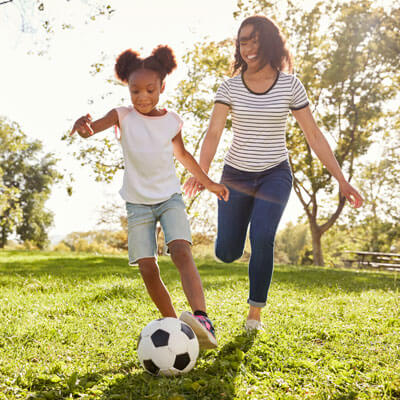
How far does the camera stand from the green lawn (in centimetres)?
244

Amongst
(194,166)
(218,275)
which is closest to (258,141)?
(194,166)

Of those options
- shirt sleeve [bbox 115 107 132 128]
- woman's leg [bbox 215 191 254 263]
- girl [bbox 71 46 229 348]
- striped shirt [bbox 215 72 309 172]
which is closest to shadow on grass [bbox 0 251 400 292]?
woman's leg [bbox 215 191 254 263]

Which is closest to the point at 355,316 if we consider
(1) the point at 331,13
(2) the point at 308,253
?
(1) the point at 331,13

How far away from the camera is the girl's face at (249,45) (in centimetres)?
370

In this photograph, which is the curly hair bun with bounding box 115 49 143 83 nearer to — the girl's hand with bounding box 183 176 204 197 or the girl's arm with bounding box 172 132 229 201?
the girl's arm with bounding box 172 132 229 201

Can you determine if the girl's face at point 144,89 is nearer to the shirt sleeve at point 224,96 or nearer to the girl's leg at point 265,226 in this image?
the shirt sleeve at point 224,96

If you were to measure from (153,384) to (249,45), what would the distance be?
283 cm

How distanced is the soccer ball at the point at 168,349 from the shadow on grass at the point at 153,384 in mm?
58

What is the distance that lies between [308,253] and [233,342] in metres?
23.1

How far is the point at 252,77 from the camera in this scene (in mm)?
3824

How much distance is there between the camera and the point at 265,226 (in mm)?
3459

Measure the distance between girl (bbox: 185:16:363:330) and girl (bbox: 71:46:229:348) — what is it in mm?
583

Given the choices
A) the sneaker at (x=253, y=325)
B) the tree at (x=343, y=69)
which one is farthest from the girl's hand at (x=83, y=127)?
the tree at (x=343, y=69)

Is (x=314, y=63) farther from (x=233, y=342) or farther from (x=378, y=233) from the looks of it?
(x=378, y=233)
